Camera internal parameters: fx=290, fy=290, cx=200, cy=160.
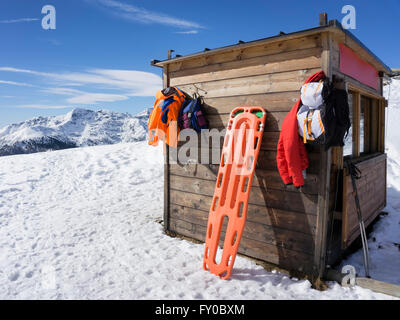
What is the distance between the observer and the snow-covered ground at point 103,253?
316 cm

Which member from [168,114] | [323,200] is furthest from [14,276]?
[323,200]

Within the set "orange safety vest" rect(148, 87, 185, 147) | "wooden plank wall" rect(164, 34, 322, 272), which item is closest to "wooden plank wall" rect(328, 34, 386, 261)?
"wooden plank wall" rect(164, 34, 322, 272)

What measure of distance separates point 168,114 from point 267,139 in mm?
1546

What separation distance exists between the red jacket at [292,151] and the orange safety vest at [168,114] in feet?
5.68

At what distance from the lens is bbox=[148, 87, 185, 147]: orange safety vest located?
435cm

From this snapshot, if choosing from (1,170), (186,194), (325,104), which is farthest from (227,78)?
(1,170)

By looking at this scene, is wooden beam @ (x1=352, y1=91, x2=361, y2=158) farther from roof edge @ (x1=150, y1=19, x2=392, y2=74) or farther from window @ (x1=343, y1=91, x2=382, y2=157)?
roof edge @ (x1=150, y1=19, x2=392, y2=74)

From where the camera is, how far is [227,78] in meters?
4.05

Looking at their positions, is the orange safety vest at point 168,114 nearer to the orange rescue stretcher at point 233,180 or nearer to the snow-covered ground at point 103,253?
the orange rescue stretcher at point 233,180

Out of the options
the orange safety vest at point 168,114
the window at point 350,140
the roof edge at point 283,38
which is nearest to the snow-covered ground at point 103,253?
the orange safety vest at point 168,114

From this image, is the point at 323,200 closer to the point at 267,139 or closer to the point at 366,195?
the point at 267,139

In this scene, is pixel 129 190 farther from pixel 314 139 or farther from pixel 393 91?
pixel 393 91

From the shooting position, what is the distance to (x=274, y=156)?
3.64 m

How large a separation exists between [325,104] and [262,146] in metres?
0.98
